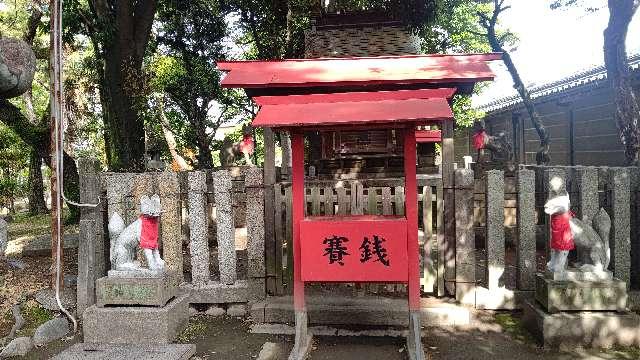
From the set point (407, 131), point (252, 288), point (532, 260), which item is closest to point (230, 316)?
point (252, 288)

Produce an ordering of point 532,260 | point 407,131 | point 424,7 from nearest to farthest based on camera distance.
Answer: point 407,131, point 532,260, point 424,7

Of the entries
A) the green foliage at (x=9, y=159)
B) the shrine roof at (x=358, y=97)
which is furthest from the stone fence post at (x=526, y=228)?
the green foliage at (x=9, y=159)

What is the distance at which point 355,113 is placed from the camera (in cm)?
455

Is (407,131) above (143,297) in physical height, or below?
above

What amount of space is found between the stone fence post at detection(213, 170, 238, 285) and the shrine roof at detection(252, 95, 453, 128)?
186 cm

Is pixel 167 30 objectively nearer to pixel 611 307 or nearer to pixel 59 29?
pixel 59 29

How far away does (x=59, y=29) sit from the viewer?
248 inches

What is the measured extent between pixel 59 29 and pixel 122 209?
2684 mm

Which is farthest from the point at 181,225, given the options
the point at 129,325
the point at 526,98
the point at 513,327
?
the point at 526,98

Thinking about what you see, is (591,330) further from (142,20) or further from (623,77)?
(142,20)

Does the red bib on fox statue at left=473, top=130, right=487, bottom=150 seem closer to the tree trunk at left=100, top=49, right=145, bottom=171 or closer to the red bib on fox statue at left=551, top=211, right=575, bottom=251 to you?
the red bib on fox statue at left=551, top=211, right=575, bottom=251

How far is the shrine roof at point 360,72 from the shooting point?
5211 mm

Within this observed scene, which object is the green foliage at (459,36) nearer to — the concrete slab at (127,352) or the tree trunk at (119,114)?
the tree trunk at (119,114)

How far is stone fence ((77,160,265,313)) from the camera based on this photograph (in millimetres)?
6121
